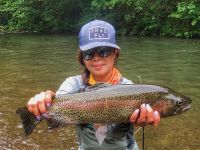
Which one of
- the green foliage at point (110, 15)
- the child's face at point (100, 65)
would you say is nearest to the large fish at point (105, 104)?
the child's face at point (100, 65)

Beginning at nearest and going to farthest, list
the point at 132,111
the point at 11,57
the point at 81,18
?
the point at 132,111 < the point at 11,57 < the point at 81,18

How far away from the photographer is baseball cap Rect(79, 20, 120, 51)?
3.31m

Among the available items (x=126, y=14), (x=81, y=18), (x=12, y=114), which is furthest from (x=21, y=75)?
(x=81, y=18)

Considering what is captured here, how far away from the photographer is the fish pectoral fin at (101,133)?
3.06 m

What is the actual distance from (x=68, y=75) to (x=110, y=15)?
20.9m

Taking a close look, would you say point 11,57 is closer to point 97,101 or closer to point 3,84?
point 3,84

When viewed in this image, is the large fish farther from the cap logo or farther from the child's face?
the cap logo

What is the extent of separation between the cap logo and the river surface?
3305 mm

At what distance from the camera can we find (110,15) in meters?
32.8

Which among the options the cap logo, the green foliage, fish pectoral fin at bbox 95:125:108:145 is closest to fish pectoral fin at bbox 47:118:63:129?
fish pectoral fin at bbox 95:125:108:145

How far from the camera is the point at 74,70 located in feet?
44.1

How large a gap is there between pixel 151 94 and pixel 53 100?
648 millimetres

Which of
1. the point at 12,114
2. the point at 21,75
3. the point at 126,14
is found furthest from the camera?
the point at 126,14

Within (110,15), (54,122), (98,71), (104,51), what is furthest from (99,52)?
(110,15)
